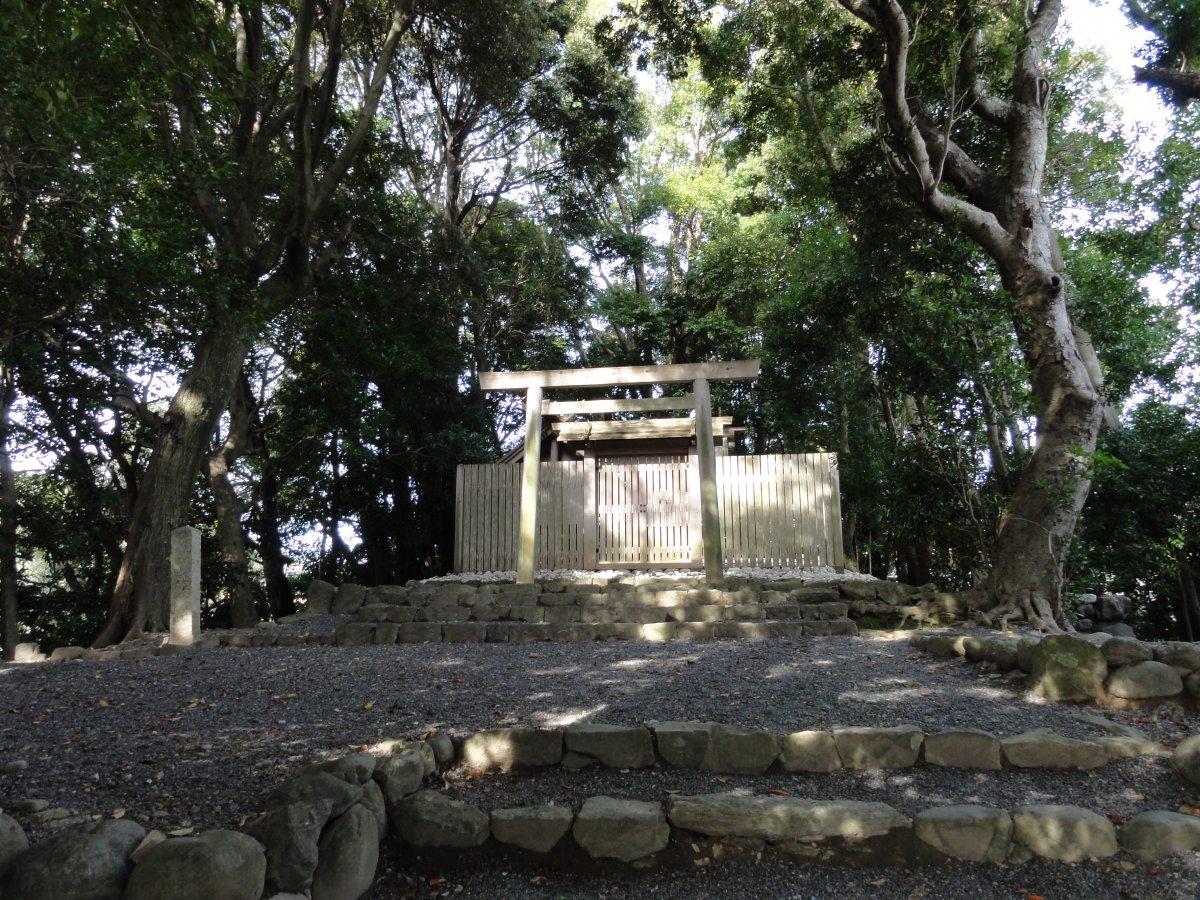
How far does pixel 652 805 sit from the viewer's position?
2.99 m

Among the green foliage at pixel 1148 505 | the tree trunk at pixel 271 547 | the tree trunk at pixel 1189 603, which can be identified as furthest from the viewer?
the tree trunk at pixel 271 547

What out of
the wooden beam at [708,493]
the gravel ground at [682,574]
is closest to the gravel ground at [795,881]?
the wooden beam at [708,493]

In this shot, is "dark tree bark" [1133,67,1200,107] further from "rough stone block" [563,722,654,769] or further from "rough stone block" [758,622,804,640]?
"rough stone block" [563,722,654,769]

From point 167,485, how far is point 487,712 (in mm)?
5671

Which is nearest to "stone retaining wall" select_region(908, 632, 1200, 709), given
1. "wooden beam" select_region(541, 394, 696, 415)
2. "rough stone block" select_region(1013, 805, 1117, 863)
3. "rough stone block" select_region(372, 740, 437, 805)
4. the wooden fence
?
"rough stone block" select_region(1013, 805, 1117, 863)

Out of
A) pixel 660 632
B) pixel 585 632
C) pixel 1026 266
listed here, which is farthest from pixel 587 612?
pixel 1026 266

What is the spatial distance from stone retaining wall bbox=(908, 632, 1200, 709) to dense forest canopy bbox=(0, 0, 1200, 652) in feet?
9.36

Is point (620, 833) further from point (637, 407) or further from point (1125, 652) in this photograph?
point (637, 407)

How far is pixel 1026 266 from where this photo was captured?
786 centimetres


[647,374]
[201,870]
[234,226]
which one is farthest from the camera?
[647,374]

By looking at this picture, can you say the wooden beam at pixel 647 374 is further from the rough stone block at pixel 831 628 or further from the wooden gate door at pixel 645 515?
the rough stone block at pixel 831 628

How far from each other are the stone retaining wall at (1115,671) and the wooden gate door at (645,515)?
6848mm

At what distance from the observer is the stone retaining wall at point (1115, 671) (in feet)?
13.8

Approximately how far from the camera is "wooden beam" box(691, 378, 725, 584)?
8891 millimetres
